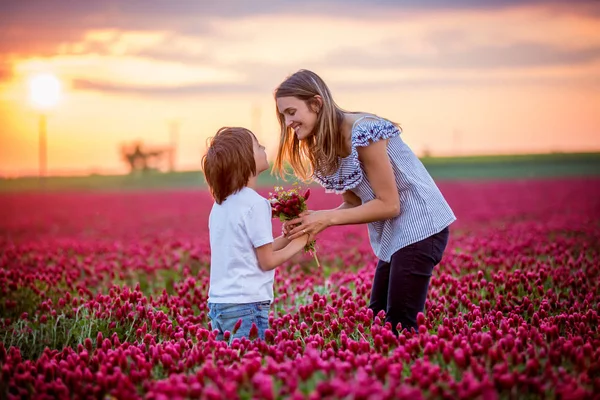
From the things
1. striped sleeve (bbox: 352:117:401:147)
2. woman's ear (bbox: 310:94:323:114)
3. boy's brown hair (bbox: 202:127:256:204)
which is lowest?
boy's brown hair (bbox: 202:127:256:204)

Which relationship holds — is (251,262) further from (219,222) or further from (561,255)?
(561,255)

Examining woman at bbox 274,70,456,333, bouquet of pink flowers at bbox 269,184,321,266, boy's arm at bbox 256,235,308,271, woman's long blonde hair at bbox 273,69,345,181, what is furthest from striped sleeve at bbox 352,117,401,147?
boy's arm at bbox 256,235,308,271

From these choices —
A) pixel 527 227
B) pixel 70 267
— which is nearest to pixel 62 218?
pixel 70 267

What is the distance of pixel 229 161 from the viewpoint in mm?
4785

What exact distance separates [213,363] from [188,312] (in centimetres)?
272

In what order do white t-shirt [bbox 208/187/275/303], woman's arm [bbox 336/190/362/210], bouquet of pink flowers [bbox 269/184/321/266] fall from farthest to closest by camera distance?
1. woman's arm [bbox 336/190/362/210]
2. bouquet of pink flowers [bbox 269/184/321/266]
3. white t-shirt [bbox 208/187/275/303]

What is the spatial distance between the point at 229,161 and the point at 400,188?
1.35m

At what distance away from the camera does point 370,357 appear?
3932 mm

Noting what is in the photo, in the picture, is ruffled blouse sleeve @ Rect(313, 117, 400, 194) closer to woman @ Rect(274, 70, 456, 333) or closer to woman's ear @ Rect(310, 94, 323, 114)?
woman @ Rect(274, 70, 456, 333)

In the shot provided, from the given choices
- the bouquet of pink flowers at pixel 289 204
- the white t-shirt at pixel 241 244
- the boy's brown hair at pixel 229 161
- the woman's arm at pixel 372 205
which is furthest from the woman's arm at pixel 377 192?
the boy's brown hair at pixel 229 161

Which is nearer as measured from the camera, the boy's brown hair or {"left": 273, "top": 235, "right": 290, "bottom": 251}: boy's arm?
the boy's brown hair

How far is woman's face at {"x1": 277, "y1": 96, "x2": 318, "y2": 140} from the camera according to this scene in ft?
16.9

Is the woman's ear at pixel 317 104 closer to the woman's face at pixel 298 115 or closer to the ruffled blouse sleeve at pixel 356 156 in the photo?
the woman's face at pixel 298 115

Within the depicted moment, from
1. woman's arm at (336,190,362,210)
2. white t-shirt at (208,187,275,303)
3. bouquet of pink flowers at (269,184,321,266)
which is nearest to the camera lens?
white t-shirt at (208,187,275,303)
